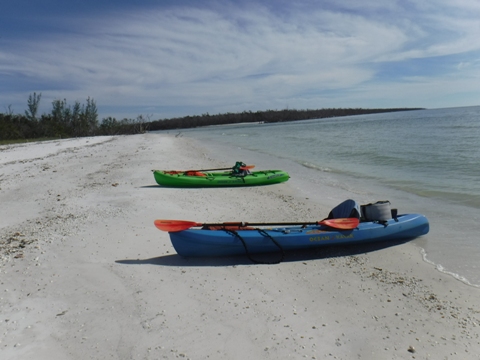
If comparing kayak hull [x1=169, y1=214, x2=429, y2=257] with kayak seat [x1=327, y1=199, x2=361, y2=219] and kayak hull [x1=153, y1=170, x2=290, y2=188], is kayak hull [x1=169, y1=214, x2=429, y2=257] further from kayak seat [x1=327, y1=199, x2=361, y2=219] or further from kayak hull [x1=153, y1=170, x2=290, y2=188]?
kayak hull [x1=153, y1=170, x2=290, y2=188]

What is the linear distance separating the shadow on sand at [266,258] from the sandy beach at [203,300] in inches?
1.2

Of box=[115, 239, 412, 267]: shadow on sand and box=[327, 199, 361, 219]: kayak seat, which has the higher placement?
box=[327, 199, 361, 219]: kayak seat

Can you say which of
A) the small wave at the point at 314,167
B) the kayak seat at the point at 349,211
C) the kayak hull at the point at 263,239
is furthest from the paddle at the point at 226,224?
the small wave at the point at 314,167

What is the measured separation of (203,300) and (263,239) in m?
1.35

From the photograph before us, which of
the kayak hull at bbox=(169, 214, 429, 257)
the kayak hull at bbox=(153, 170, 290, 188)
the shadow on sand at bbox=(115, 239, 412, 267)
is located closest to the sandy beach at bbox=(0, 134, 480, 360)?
the shadow on sand at bbox=(115, 239, 412, 267)

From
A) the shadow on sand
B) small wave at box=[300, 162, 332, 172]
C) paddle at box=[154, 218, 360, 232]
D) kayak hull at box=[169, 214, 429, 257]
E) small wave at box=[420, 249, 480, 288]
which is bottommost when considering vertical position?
small wave at box=[420, 249, 480, 288]

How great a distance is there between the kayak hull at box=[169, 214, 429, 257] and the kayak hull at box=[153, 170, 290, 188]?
196 inches

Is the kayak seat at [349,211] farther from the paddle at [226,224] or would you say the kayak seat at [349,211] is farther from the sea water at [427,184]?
the sea water at [427,184]

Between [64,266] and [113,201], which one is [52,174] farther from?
[64,266]

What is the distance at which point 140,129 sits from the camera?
5088cm

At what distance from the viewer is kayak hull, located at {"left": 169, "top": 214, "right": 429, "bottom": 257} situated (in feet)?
15.3

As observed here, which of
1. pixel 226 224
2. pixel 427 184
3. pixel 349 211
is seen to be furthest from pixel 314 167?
pixel 226 224

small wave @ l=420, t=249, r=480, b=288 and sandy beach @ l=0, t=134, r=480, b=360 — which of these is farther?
small wave @ l=420, t=249, r=480, b=288

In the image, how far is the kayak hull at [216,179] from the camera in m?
9.57
